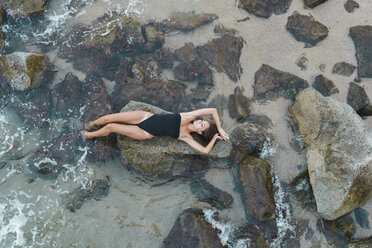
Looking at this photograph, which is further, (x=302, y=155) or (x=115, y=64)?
(x=115, y=64)

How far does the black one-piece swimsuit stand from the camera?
7.72 m

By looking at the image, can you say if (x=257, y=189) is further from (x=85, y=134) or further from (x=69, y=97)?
(x=69, y=97)

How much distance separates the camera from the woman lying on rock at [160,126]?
7746 mm

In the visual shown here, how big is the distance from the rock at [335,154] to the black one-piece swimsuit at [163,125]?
3582 mm

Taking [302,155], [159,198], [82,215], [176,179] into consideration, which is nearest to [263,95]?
[302,155]

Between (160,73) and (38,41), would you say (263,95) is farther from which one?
(38,41)

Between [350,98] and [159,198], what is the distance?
606 centimetres

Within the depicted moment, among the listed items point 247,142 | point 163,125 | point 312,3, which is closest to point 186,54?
point 163,125

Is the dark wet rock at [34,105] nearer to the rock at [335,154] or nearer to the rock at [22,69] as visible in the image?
the rock at [22,69]

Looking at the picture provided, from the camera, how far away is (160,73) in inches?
366

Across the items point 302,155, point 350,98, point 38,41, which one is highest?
point 38,41

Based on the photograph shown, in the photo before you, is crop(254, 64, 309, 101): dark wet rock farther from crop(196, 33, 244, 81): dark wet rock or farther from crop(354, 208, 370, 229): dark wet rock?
crop(354, 208, 370, 229): dark wet rock

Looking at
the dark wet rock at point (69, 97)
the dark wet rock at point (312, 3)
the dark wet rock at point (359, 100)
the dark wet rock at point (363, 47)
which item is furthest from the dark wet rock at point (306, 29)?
the dark wet rock at point (69, 97)

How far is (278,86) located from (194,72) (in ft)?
8.22
